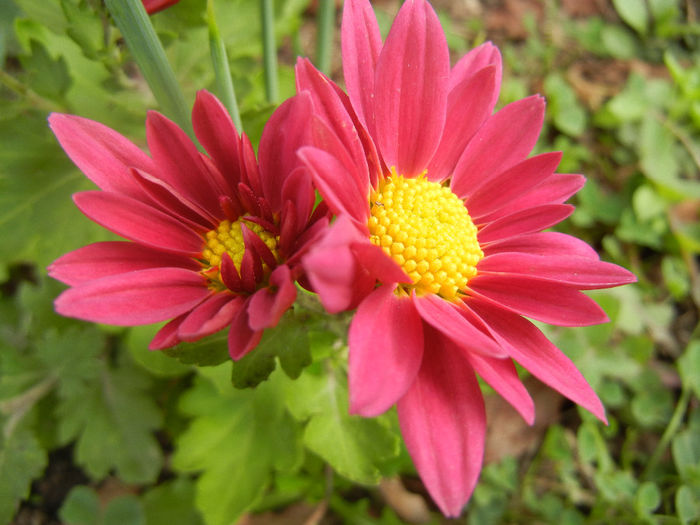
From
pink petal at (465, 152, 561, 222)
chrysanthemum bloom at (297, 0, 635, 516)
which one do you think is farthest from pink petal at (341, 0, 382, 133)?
pink petal at (465, 152, 561, 222)

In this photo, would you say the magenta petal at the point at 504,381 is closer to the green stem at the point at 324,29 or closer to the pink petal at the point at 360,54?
the pink petal at the point at 360,54

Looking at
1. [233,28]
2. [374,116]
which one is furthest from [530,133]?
[233,28]

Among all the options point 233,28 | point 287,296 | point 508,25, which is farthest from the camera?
point 508,25

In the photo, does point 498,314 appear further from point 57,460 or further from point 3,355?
point 57,460

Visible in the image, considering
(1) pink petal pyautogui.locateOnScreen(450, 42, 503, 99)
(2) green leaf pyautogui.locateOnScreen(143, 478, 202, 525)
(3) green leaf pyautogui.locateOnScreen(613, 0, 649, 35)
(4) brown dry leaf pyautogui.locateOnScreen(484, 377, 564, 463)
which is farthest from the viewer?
(3) green leaf pyautogui.locateOnScreen(613, 0, 649, 35)

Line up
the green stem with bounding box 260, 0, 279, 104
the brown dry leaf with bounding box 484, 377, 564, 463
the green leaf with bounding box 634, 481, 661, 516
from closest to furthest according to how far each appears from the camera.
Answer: the green stem with bounding box 260, 0, 279, 104 < the green leaf with bounding box 634, 481, 661, 516 < the brown dry leaf with bounding box 484, 377, 564, 463

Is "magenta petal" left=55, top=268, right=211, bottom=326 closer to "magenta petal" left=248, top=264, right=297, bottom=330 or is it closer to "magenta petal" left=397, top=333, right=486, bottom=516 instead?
"magenta petal" left=248, top=264, right=297, bottom=330

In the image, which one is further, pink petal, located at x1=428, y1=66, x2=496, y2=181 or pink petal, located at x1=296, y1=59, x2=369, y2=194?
pink petal, located at x1=428, y1=66, x2=496, y2=181
